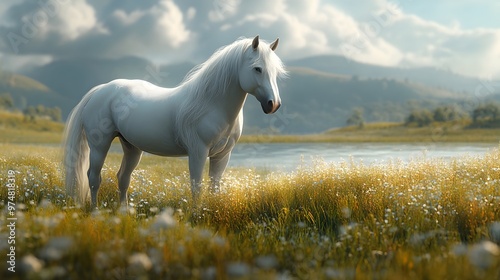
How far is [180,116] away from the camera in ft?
20.0

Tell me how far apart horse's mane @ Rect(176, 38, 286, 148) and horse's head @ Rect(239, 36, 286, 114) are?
12cm

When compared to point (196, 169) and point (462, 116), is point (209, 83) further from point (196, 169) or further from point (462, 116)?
point (462, 116)

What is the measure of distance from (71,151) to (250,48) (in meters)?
3.97

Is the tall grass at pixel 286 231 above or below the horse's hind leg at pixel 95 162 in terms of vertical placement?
below

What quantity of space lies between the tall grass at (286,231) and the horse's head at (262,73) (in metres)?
1.53

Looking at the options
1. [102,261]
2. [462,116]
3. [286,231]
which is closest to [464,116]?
[462,116]

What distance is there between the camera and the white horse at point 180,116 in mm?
5551

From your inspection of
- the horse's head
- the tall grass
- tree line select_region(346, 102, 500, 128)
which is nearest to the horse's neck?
the horse's head

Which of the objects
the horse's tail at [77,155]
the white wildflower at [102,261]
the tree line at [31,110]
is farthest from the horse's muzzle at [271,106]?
the tree line at [31,110]

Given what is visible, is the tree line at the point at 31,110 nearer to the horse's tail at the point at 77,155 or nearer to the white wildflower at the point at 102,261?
the horse's tail at the point at 77,155

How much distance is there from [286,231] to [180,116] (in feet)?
7.67

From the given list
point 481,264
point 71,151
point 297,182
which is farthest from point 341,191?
point 71,151

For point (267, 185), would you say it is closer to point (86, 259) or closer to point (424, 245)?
point (424, 245)

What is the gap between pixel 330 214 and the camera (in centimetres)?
583
